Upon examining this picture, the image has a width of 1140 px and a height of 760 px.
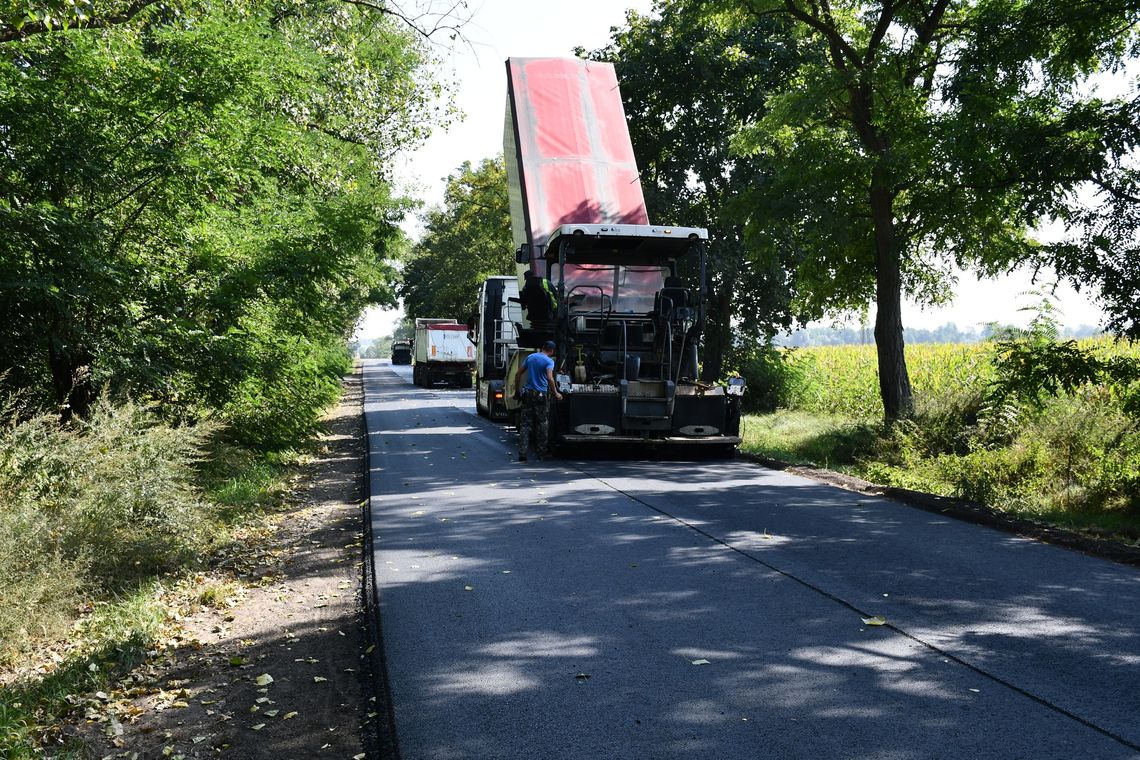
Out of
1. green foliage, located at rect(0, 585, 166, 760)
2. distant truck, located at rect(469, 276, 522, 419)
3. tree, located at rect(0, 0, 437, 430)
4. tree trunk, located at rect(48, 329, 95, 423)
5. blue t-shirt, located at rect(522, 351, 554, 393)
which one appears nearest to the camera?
green foliage, located at rect(0, 585, 166, 760)

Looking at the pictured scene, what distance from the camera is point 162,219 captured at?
12000 millimetres

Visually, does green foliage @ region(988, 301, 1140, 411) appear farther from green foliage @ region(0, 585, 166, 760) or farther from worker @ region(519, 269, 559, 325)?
→ green foliage @ region(0, 585, 166, 760)

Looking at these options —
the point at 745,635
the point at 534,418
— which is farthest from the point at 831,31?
the point at 745,635

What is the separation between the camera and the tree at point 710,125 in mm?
26625

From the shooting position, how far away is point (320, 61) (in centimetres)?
1487

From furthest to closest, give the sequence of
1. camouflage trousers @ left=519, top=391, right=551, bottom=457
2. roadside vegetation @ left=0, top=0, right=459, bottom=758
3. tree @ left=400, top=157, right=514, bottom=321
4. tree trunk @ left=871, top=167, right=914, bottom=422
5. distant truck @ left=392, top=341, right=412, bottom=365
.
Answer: distant truck @ left=392, top=341, right=412, bottom=365 → tree @ left=400, top=157, right=514, bottom=321 → tree trunk @ left=871, top=167, right=914, bottom=422 → camouflage trousers @ left=519, top=391, right=551, bottom=457 → roadside vegetation @ left=0, top=0, right=459, bottom=758

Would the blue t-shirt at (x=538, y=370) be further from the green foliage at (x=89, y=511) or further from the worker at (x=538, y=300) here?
the green foliage at (x=89, y=511)

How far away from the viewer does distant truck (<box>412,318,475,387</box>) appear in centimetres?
4306

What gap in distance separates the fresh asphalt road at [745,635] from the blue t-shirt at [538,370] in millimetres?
4486

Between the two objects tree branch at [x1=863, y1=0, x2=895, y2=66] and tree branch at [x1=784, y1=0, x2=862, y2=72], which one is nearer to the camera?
tree branch at [x1=863, y1=0, x2=895, y2=66]

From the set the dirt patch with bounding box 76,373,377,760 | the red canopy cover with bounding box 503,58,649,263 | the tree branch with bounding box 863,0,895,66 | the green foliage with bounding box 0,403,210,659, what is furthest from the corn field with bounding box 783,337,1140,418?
the green foliage with bounding box 0,403,210,659

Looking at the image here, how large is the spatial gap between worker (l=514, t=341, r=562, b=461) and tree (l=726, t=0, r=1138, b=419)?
4.57 m

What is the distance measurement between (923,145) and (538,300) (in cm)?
639

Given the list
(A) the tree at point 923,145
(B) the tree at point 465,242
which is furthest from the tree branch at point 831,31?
(B) the tree at point 465,242
